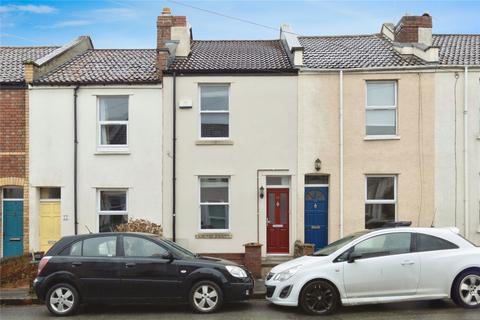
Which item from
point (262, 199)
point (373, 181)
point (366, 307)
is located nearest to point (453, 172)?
point (373, 181)

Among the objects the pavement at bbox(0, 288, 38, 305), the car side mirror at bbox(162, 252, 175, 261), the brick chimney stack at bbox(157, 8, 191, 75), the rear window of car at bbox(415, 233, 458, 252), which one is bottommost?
the pavement at bbox(0, 288, 38, 305)

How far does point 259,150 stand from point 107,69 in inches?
235

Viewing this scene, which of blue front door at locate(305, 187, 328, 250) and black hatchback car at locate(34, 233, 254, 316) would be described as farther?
blue front door at locate(305, 187, 328, 250)

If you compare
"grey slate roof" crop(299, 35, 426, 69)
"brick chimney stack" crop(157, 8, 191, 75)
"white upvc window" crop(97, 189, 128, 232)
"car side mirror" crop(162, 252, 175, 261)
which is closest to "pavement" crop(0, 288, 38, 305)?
"car side mirror" crop(162, 252, 175, 261)

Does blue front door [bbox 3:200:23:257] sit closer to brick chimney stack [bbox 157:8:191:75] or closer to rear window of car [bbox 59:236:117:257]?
brick chimney stack [bbox 157:8:191:75]

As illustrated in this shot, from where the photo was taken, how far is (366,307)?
10.9 m

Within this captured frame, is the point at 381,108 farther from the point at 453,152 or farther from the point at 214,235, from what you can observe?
the point at 214,235

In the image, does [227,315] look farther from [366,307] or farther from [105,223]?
[105,223]

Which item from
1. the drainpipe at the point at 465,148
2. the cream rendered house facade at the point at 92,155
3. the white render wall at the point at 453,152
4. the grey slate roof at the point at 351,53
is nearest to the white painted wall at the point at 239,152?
the cream rendered house facade at the point at 92,155

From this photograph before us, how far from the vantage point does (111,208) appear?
56.1 feet

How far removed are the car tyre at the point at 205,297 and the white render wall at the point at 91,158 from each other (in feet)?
21.1

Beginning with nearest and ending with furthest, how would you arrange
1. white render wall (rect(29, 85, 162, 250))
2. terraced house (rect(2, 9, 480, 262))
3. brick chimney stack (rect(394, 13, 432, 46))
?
terraced house (rect(2, 9, 480, 262))
white render wall (rect(29, 85, 162, 250))
brick chimney stack (rect(394, 13, 432, 46))

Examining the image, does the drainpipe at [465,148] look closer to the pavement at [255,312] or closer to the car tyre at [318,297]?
the pavement at [255,312]

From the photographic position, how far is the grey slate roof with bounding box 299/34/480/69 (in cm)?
1705
